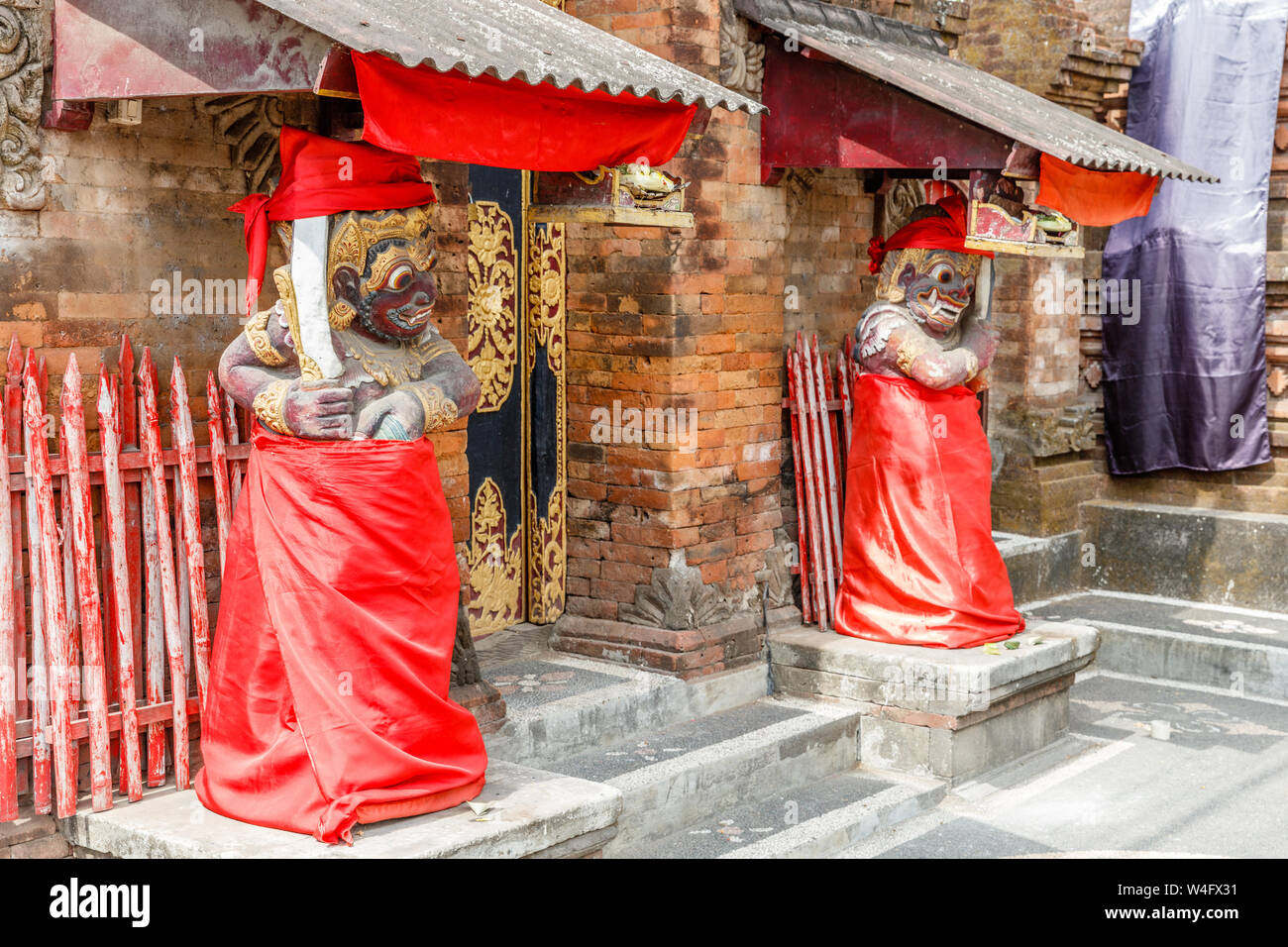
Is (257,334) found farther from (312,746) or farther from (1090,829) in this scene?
(1090,829)

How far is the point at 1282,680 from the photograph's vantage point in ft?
28.6

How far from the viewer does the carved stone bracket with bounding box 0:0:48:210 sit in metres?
4.67

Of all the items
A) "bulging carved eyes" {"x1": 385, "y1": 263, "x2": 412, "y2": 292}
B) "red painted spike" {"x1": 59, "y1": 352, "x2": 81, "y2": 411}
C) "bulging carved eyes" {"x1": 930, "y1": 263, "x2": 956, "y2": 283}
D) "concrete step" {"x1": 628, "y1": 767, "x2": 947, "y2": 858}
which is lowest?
"concrete step" {"x1": 628, "y1": 767, "x2": 947, "y2": 858}

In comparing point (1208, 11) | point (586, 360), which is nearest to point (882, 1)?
point (586, 360)

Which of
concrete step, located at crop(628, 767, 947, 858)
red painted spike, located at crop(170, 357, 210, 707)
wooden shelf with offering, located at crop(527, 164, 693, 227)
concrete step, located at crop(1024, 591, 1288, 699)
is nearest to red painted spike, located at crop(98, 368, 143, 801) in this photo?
red painted spike, located at crop(170, 357, 210, 707)

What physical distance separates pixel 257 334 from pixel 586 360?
2.76m

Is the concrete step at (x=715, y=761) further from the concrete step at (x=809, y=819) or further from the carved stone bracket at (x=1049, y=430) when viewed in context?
the carved stone bracket at (x=1049, y=430)

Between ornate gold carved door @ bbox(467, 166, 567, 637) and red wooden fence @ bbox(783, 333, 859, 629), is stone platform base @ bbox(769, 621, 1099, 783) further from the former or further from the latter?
ornate gold carved door @ bbox(467, 166, 567, 637)

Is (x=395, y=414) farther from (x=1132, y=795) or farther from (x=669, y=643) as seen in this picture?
(x=1132, y=795)

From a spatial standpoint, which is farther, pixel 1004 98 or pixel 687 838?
pixel 1004 98

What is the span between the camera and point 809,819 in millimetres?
6332

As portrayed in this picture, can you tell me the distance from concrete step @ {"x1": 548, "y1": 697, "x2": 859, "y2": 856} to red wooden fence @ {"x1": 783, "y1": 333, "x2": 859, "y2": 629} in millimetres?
661

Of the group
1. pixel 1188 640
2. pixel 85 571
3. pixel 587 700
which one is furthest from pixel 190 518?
pixel 1188 640

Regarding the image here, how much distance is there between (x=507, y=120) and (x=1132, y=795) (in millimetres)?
4493
